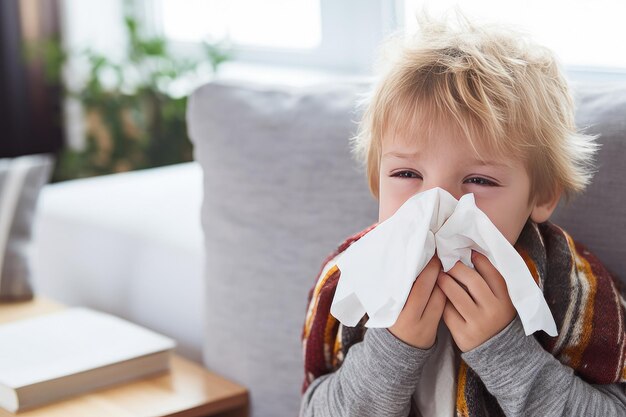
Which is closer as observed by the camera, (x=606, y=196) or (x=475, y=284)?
(x=475, y=284)

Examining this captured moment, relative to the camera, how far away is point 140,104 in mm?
2750

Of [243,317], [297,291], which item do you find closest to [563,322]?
[297,291]

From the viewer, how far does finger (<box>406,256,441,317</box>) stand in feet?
2.91

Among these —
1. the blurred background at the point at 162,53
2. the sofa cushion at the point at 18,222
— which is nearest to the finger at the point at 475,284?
the blurred background at the point at 162,53

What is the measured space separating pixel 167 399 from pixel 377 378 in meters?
0.43

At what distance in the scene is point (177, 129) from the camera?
2723 millimetres

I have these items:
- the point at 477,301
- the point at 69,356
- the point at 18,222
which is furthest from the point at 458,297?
the point at 18,222

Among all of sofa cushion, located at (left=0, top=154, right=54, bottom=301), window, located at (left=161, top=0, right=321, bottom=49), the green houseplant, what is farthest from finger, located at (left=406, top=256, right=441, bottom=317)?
the green houseplant

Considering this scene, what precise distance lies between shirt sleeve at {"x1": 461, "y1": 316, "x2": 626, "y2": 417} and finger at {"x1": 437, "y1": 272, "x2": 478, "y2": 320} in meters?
0.03

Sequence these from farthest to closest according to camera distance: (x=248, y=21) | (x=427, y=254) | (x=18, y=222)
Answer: (x=248, y=21)
(x=18, y=222)
(x=427, y=254)

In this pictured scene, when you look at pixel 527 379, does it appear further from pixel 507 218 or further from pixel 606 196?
pixel 606 196

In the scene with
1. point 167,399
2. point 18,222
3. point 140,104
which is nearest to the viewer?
point 167,399

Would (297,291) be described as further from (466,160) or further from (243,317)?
(466,160)

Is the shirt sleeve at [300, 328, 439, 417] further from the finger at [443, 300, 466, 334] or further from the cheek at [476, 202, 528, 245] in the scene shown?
the cheek at [476, 202, 528, 245]
